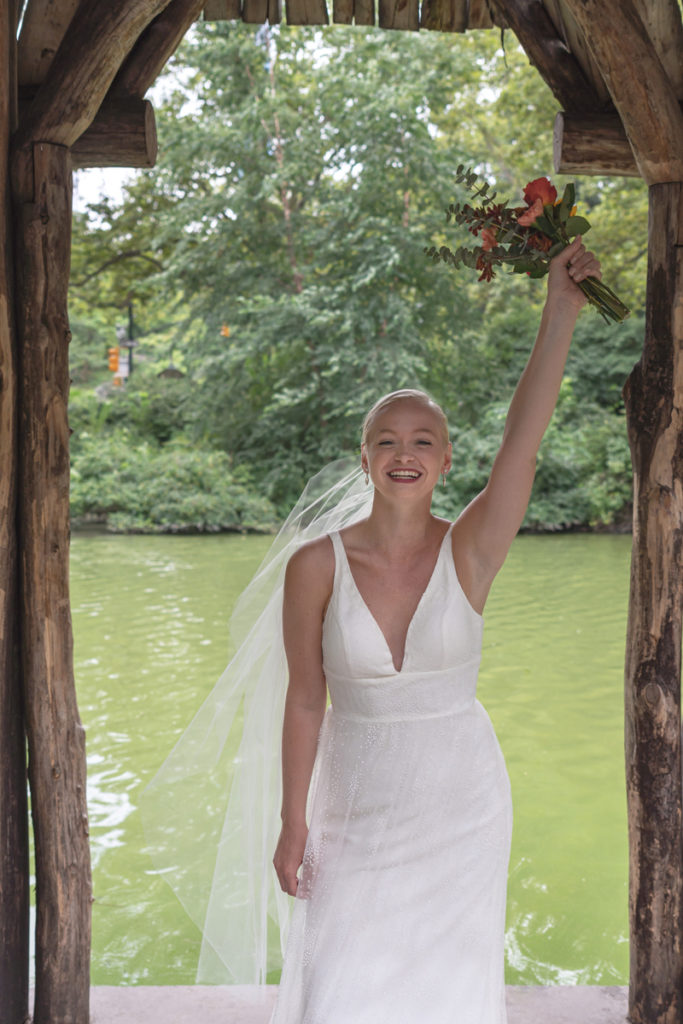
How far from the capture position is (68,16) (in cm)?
302

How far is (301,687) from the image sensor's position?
7.51 ft

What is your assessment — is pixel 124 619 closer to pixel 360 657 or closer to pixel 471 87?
pixel 360 657

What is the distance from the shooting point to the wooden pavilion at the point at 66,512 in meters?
2.91

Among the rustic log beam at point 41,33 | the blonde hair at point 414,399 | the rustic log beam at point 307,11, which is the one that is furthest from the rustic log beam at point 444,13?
the blonde hair at point 414,399

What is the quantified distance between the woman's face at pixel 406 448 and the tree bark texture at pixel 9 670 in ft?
3.84

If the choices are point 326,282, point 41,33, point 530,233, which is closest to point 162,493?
point 326,282

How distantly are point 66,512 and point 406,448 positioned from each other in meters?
1.20

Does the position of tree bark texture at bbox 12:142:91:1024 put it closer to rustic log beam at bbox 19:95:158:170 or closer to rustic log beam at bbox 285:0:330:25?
rustic log beam at bbox 19:95:158:170

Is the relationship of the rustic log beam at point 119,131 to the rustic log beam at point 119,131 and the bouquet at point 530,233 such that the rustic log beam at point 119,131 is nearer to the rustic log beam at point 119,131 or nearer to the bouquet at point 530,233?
the rustic log beam at point 119,131

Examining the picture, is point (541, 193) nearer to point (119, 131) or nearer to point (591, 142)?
point (591, 142)

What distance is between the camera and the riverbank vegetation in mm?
17672

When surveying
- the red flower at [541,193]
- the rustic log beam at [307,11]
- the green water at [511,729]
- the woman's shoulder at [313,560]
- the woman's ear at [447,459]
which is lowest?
the green water at [511,729]

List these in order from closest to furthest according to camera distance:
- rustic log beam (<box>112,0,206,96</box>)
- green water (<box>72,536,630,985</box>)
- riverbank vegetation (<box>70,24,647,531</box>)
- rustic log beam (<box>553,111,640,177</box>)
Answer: rustic log beam (<box>112,0,206,96</box>), rustic log beam (<box>553,111,640,177</box>), green water (<box>72,536,630,985</box>), riverbank vegetation (<box>70,24,647,531</box>)

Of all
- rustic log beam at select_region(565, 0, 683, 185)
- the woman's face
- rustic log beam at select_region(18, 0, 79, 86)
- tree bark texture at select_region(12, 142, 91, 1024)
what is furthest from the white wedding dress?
rustic log beam at select_region(18, 0, 79, 86)
